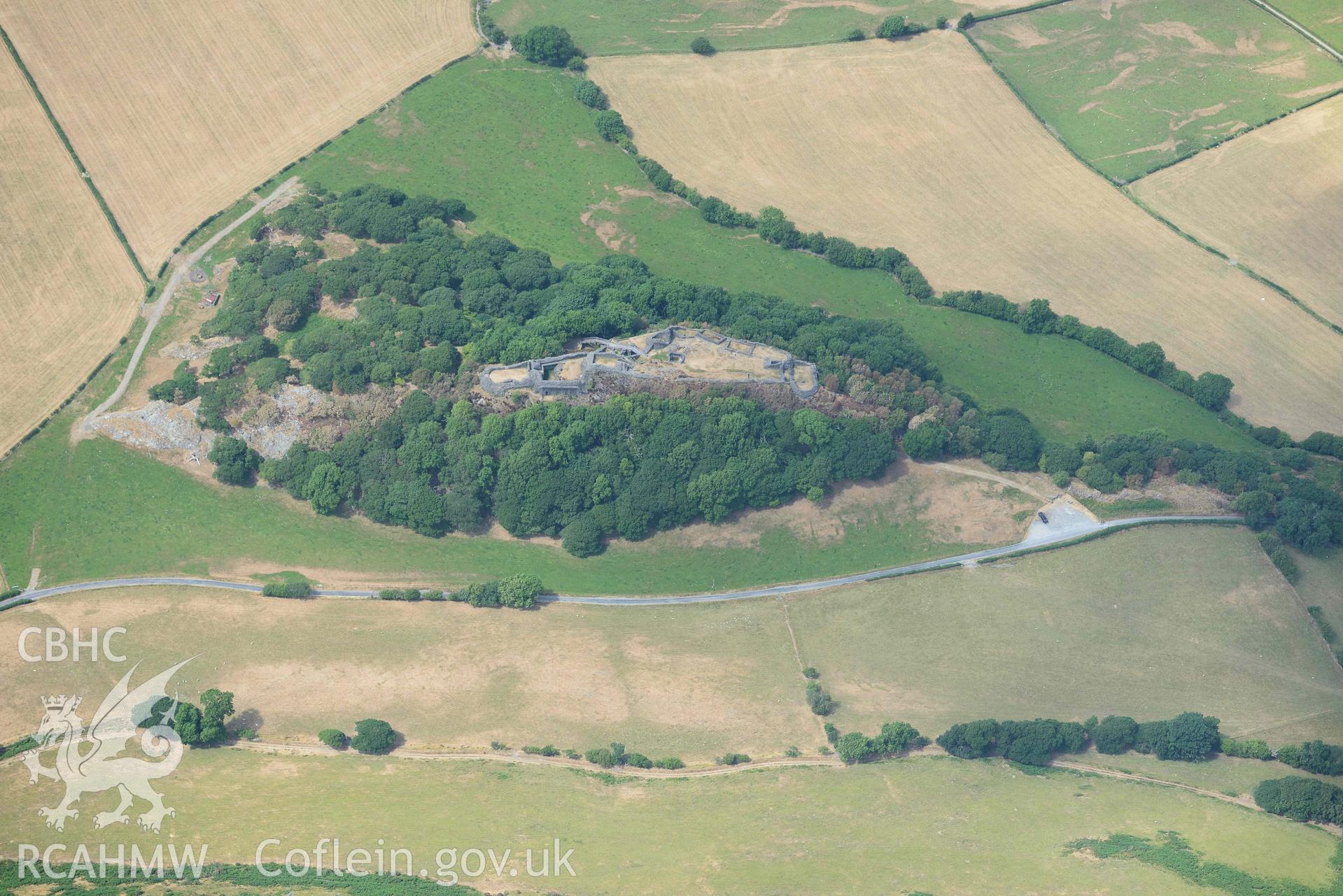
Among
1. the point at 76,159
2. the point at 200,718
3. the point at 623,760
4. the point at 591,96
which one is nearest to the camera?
the point at 200,718

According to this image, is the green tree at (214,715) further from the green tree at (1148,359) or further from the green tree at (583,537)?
the green tree at (1148,359)

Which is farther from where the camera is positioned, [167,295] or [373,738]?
[167,295]

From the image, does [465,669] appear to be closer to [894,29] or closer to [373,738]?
[373,738]

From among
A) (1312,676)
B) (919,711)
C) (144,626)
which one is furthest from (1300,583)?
(144,626)

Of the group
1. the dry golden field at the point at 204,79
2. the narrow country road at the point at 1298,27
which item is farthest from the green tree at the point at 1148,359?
the dry golden field at the point at 204,79

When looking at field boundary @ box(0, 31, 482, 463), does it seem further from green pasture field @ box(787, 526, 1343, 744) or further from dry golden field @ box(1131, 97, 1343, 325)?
dry golden field @ box(1131, 97, 1343, 325)

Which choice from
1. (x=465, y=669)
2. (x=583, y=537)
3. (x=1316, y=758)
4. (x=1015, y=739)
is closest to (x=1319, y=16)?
(x=1316, y=758)
